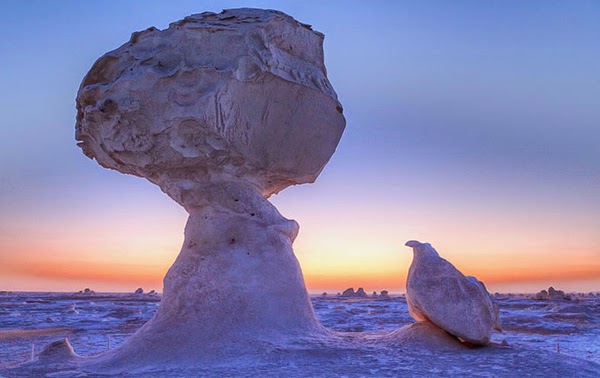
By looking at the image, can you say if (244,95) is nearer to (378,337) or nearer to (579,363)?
(378,337)

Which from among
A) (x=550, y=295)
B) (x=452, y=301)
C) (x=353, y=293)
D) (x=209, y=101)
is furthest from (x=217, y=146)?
(x=353, y=293)

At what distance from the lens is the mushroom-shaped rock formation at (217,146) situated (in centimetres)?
934

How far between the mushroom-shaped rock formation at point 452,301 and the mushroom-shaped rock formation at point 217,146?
1.90 m

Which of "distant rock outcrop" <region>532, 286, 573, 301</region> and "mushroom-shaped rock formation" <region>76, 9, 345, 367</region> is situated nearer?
"mushroom-shaped rock formation" <region>76, 9, 345, 367</region>

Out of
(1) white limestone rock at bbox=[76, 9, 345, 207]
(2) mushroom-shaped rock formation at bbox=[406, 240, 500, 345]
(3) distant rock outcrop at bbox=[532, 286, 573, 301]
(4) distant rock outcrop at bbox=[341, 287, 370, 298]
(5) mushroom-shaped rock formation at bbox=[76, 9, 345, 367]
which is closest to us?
(5) mushroom-shaped rock formation at bbox=[76, 9, 345, 367]

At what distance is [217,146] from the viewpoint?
10.0m

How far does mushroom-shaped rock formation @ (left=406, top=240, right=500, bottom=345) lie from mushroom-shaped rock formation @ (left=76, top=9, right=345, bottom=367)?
1.90 m

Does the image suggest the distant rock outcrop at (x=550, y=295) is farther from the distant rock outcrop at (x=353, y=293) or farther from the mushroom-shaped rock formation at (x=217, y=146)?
the mushroom-shaped rock formation at (x=217, y=146)

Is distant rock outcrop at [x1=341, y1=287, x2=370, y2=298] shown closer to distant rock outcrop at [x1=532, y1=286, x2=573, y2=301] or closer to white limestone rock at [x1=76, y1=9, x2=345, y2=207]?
distant rock outcrop at [x1=532, y1=286, x2=573, y2=301]

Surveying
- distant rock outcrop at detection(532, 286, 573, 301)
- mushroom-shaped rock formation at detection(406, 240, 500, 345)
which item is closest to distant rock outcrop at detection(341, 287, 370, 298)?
distant rock outcrop at detection(532, 286, 573, 301)

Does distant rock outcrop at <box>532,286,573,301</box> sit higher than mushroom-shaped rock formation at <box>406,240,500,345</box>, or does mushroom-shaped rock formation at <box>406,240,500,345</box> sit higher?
distant rock outcrop at <box>532,286,573,301</box>

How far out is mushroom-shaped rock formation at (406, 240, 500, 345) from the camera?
9.50 metres

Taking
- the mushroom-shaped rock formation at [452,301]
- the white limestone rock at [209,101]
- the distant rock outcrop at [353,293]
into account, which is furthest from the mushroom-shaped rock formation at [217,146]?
the distant rock outcrop at [353,293]

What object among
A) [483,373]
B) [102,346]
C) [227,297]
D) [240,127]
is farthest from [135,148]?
[102,346]
